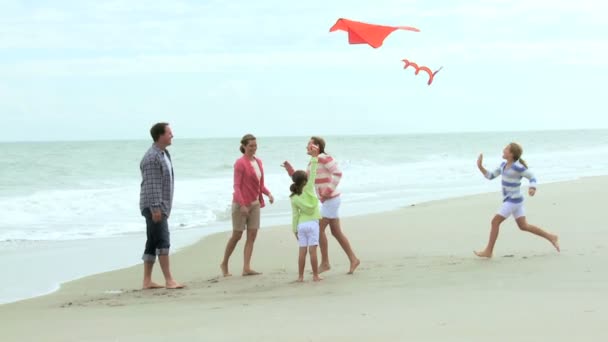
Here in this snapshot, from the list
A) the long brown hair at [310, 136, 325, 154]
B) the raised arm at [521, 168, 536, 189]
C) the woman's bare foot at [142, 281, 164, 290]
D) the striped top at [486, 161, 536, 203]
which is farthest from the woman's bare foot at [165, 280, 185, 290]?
the raised arm at [521, 168, 536, 189]

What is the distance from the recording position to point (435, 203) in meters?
15.2

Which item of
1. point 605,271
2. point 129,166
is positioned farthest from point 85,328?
point 129,166

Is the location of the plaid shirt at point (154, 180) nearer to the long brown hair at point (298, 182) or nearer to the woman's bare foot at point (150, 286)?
the woman's bare foot at point (150, 286)

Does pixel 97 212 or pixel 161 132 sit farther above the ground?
pixel 161 132

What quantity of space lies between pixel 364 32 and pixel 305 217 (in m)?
2.58

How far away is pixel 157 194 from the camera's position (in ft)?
24.1

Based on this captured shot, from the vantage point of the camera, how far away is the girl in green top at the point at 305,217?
7395mm

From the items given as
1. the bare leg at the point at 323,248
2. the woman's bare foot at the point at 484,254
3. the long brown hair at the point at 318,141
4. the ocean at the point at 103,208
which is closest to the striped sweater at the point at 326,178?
the long brown hair at the point at 318,141

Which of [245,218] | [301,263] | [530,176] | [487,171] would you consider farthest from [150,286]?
[530,176]

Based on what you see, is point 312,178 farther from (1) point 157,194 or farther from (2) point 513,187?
(2) point 513,187

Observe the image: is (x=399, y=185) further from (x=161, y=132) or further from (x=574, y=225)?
(x=161, y=132)

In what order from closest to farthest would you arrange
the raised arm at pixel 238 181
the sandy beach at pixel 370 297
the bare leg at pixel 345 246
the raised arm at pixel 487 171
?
the sandy beach at pixel 370 297, the bare leg at pixel 345 246, the raised arm at pixel 238 181, the raised arm at pixel 487 171

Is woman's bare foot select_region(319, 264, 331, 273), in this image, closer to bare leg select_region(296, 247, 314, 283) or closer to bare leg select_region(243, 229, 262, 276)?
bare leg select_region(296, 247, 314, 283)

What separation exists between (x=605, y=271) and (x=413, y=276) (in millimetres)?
1682
